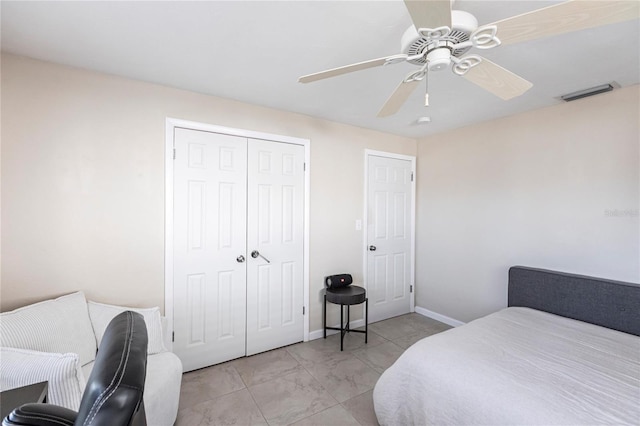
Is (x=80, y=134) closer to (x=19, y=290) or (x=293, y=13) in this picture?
(x=19, y=290)

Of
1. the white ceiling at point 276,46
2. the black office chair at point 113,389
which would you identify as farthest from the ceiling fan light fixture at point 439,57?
the black office chair at point 113,389

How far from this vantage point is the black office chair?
50 centimetres

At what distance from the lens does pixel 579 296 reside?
228 cm

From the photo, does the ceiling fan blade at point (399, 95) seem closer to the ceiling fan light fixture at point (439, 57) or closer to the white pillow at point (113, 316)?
the ceiling fan light fixture at point (439, 57)

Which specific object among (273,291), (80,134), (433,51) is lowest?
(273,291)

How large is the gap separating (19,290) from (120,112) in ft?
4.60

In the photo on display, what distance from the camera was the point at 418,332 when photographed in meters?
3.29

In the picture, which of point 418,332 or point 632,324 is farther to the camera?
point 418,332

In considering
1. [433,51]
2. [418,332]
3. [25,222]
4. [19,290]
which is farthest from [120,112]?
[418,332]

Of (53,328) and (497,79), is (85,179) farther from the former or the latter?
(497,79)

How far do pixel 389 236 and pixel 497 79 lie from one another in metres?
2.52

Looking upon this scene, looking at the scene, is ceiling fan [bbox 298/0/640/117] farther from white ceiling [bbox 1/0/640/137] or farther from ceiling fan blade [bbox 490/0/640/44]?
white ceiling [bbox 1/0/640/137]

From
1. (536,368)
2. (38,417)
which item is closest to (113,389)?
(38,417)

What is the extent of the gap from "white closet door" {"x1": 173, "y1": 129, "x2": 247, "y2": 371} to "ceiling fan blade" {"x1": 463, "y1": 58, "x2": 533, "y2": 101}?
1982mm
